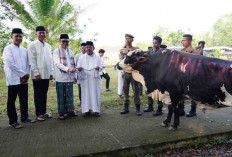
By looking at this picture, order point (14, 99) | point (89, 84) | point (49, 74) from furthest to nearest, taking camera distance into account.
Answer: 1. point (89, 84)
2. point (49, 74)
3. point (14, 99)

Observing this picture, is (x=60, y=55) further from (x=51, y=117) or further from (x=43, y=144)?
(x=43, y=144)

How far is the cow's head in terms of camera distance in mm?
4516

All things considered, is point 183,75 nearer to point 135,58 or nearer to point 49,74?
point 135,58

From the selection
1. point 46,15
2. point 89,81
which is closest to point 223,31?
point 46,15

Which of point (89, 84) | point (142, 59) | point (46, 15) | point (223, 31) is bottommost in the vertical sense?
point (89, 84)

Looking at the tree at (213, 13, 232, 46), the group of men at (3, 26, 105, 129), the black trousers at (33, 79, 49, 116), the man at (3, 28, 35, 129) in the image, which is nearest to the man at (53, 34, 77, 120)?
the group of men at (3, 26, 105, 129)

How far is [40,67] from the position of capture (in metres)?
5.04

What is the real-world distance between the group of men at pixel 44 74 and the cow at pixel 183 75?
1421mm

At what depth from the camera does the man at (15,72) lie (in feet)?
14.9

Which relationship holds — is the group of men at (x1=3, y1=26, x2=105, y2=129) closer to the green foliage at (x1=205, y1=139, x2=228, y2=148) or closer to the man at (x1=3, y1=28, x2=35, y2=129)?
the man at (x1=3, y1=28, x2=35, y2=129)

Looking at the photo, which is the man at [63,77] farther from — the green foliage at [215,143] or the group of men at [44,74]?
the green foliage at [215,143]

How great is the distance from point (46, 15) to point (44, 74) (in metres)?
7.45

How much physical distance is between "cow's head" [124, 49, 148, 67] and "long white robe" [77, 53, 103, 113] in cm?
129

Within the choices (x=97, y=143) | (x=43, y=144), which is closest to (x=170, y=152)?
(x=97, y=143)
